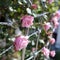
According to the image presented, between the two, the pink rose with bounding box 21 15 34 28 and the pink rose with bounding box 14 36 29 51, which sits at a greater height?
the pink rose with bounding box 21 15 34 28

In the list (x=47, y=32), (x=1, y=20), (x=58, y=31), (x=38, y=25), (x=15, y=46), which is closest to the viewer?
(x=15, y=46)

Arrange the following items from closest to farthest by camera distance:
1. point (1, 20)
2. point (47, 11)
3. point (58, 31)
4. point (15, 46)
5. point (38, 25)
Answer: point (15, 46)
point (1, 20)
point (38, 25)
point (47, 11)
point (58, 31)

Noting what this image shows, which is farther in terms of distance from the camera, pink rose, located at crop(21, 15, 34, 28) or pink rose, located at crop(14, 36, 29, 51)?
pink rose, located at crop(21, 15, 34, 28)

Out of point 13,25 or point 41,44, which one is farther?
point 41,44

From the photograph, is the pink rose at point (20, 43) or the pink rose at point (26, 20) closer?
the pink rose at point (20, 43)

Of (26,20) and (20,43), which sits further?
(26,20)

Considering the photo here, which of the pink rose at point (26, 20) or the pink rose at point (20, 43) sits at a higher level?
the pink rose at point (26, 20)

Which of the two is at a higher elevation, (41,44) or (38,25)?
(38,25)

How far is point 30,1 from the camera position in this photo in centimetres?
254

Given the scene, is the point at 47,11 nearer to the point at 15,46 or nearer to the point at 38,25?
the point at 38,25

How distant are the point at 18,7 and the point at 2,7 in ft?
0.68

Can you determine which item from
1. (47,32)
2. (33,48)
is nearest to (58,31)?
(47,32)

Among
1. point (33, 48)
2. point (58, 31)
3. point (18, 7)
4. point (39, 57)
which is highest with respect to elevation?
point (18, 7)

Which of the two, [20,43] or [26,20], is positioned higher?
[26,20]
